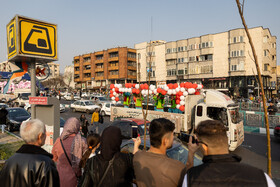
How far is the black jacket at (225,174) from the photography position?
1685 millimetres

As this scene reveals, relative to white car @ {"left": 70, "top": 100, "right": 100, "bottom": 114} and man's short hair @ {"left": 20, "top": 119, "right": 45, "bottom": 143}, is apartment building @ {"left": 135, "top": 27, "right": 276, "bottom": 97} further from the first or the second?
man's short hair @ {"left": 20, "top": 119, "right": 45, "bottom": 143}

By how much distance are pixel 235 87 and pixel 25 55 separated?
45750mm

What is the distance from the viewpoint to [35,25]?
20.6 ft

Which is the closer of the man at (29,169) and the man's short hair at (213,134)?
the man's short hair at (213,134)

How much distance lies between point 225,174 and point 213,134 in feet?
1.21

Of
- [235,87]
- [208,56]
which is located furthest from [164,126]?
[208,56]

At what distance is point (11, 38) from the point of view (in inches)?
248

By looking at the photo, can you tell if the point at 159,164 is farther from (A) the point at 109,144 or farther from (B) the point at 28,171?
(B) the point at 28,171

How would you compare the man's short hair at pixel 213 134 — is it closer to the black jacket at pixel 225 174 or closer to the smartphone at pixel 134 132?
the black jacket at pixel 225 174

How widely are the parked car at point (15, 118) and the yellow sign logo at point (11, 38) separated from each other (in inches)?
356

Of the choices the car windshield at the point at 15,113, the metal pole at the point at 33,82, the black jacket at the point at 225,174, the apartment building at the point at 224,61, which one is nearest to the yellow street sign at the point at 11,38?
the metal pole at the point at 33,82

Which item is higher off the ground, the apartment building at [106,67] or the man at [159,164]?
the apartment building at [106,67]

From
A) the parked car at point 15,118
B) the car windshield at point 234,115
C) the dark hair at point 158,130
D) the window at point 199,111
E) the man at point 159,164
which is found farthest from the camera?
the parked car at point 15,118

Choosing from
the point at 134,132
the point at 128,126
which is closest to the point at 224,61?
the point at 128,126
